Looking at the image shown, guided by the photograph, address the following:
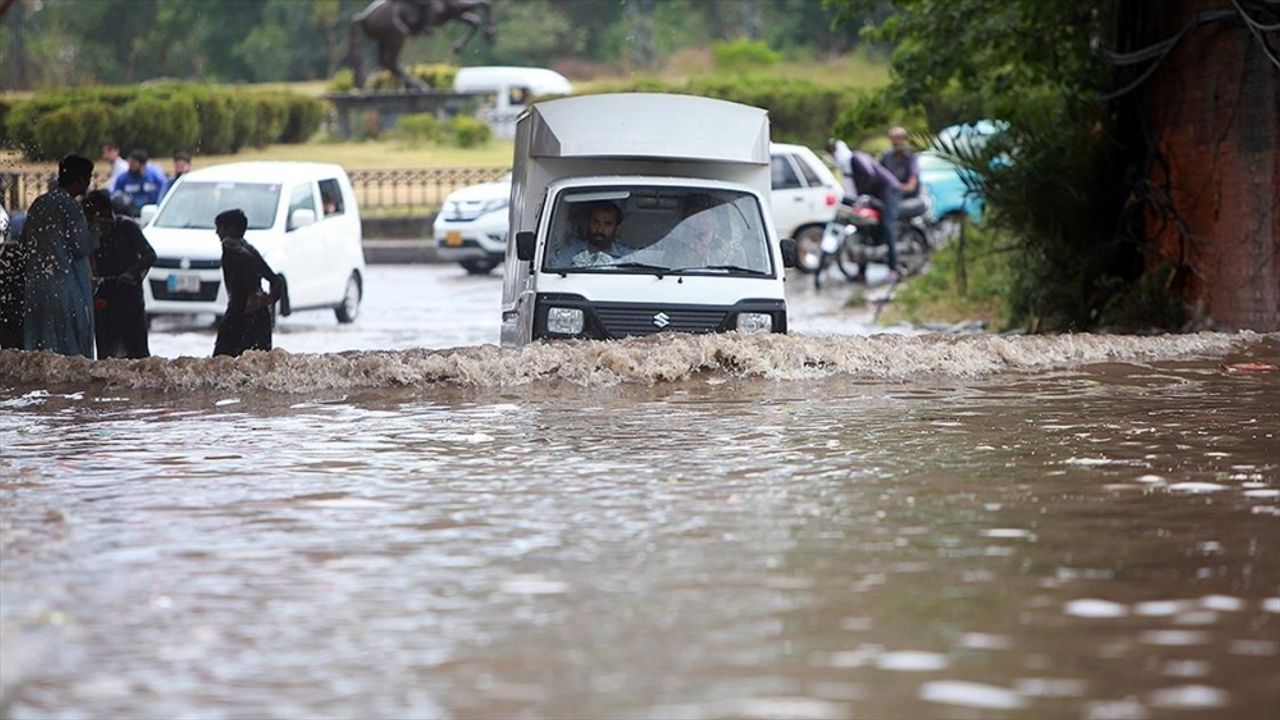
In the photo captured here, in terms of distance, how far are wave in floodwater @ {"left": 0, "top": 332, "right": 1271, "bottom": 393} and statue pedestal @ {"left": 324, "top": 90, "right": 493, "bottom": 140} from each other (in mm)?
38327

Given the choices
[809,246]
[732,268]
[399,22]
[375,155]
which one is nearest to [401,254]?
[809,246]

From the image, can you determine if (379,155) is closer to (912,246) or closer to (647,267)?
(912,246)

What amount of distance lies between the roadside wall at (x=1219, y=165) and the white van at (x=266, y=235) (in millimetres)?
9541

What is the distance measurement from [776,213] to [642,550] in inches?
924

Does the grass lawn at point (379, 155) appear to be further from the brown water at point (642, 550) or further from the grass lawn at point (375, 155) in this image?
the brown water at point (642, 550)

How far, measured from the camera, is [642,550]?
24.9 feet

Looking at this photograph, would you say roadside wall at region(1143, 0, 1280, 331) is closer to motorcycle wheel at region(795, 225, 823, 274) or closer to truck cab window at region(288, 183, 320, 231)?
truck cab window at region(288, 183, 320, 231)

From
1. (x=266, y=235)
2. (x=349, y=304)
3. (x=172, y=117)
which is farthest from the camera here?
(x=172, y=117)

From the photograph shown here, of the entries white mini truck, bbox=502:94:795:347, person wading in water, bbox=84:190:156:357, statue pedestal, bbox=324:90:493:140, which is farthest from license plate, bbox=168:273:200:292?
statue pedestal, bbox=324:90:493:140

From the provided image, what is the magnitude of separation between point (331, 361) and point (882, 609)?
26.0ft

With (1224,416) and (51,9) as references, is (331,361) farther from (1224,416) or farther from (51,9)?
(51,9)

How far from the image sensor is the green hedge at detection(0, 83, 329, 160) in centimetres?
4141

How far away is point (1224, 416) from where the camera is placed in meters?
11.7

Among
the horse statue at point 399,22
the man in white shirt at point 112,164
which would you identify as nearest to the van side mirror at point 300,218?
the man in white shirt at point 112,164
